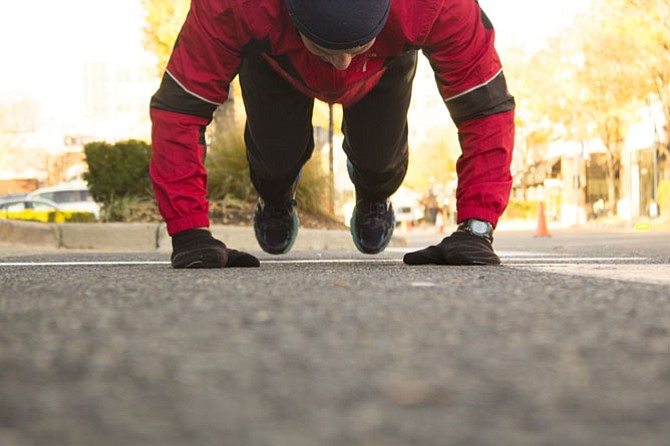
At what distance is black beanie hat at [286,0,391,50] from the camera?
3.02 m

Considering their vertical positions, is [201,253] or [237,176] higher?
[237,176]

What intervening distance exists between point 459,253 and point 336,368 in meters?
2.44

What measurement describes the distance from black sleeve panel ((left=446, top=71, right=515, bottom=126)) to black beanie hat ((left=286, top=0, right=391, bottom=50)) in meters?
0.74

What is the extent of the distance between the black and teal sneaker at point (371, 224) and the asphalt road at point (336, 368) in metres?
2.92

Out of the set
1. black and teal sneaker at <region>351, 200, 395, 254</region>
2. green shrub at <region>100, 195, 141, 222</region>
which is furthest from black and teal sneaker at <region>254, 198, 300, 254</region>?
green shrub at <region>100, 195, 141, 222</region>

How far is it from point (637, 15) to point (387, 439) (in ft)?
71.0

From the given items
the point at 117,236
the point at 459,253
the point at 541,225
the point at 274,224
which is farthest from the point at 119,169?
the point at 541,225

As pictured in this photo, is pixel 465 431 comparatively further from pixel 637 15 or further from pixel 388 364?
pixel 637 15

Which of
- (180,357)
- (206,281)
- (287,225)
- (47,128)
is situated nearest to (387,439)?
(180,357)

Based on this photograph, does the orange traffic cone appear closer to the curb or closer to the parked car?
the curb

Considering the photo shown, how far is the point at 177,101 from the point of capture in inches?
141

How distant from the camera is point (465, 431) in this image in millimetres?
954

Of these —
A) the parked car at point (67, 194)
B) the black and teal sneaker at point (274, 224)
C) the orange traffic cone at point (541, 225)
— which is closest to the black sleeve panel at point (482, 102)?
the black and teal sneaker at point (274, 224)

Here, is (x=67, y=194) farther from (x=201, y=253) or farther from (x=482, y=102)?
(x=482, y=102)
